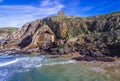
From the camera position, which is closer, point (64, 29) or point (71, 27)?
point (64, 29)

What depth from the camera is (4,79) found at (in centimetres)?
2794

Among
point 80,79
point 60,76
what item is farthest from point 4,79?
point 80,79

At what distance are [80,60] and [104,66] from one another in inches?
292

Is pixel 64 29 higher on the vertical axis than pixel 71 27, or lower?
lower

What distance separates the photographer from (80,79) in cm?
2589

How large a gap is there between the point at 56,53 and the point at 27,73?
786 inches

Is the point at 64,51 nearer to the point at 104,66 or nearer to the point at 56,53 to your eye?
the point at 56,53

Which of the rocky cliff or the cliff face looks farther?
the cliff face

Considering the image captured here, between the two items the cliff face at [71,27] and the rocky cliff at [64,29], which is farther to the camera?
the cliff face at [71,27]

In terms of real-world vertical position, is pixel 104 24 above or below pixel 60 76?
above

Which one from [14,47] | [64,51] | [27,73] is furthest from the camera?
[14,47]

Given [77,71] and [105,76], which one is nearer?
[105,76]

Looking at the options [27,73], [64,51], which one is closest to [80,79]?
[27,73]

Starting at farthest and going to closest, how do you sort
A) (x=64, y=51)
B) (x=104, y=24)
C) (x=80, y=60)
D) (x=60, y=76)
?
(x=104, y=24), (x=64, y=51), (x=80, y=60), (x=60, y=76)
